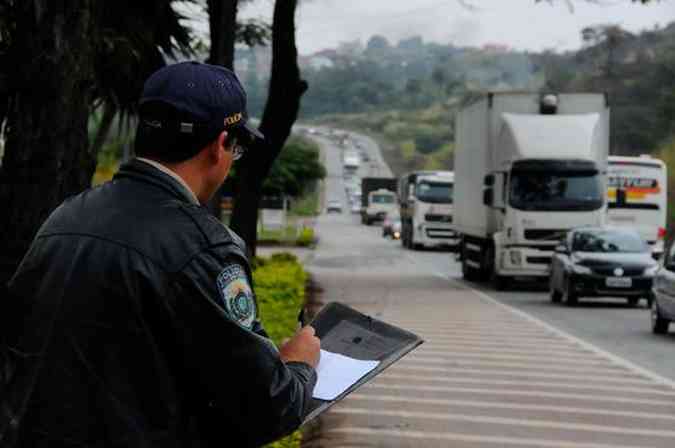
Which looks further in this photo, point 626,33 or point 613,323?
point 626,33

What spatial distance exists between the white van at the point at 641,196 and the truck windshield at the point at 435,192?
57.7 ft

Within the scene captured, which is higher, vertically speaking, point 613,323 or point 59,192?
point 59,192

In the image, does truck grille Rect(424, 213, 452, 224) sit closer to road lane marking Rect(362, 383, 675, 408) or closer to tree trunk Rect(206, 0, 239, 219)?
tree trunk Rect(206, 0, 239, 219)

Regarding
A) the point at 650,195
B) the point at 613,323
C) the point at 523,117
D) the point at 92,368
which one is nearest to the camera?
the point at 92,368

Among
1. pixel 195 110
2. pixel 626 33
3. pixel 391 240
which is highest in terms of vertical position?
pixel 626 33

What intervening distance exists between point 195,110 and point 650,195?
35666mm

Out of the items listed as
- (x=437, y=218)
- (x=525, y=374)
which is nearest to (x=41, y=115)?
(x=525, y=374)

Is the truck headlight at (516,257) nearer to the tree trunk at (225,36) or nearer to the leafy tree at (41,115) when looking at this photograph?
the tree trunk at (225,36)

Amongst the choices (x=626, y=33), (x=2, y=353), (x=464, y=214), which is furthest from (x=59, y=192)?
(x=626, y=33)

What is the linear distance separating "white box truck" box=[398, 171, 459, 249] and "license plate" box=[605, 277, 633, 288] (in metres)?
29.3

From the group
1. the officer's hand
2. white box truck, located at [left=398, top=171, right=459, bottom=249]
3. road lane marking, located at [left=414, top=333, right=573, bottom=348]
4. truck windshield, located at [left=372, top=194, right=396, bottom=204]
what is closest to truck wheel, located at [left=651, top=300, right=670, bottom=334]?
road lane marking, located at [left=414, top=333, right=573, bottom=348]

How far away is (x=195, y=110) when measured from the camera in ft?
11.0

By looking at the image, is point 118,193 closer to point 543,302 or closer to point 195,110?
point 195,110

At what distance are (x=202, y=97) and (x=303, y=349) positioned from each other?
67 centimetres
